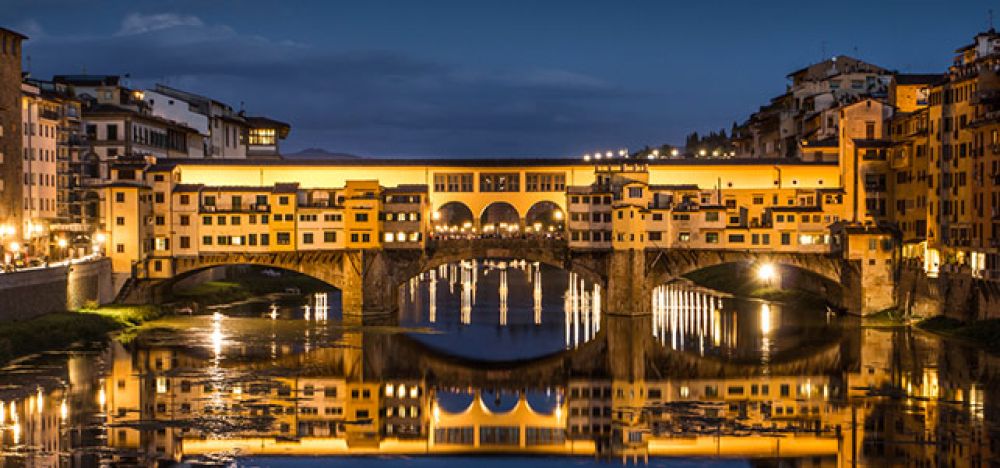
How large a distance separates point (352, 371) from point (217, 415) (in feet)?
35.4

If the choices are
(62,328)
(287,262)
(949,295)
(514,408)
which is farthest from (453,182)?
(514,408)

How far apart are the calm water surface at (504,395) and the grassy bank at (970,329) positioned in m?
1.11

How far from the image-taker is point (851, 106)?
74.1 metres

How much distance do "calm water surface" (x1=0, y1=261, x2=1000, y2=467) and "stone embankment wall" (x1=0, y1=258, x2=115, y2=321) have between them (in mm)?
2961

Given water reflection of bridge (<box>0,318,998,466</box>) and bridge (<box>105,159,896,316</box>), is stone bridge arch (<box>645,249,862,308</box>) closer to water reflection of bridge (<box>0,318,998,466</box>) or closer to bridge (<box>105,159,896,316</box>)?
bridge (<box>105,159,896,316</box>)

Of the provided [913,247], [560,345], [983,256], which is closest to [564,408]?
[560,345]

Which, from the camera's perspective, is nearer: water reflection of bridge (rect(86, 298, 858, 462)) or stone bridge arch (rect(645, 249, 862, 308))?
water reflection of bridge (rect(86, 298, 858, 462))

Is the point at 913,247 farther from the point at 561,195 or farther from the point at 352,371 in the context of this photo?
the point at 352,371

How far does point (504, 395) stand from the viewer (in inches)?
1860

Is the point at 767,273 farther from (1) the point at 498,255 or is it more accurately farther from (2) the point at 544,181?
(1) the point at 498,255

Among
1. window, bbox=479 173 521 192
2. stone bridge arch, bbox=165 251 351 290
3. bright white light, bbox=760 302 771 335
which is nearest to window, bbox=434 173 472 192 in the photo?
window, bbox=479 173 521 192

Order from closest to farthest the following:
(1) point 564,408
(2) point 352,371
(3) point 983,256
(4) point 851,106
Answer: (1) point 564,408 → (2) point 352,371 → (3) point 983,256 → (4) point 851,106

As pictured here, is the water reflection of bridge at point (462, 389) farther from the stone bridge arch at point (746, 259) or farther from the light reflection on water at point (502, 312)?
the stone bridge arch at point (746, 259)

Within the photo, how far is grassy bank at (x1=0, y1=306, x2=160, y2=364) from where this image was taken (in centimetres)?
5041
